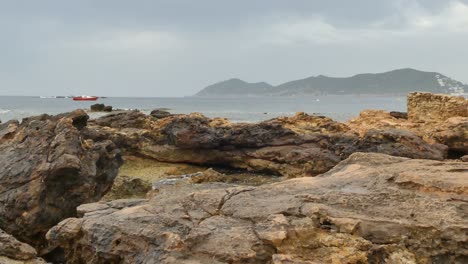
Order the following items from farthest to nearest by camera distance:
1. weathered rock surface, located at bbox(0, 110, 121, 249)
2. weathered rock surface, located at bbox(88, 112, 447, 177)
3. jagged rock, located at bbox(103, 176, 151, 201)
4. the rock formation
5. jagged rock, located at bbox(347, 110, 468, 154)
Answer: the rock formation < jagged rock, located at bbox(347, 110, 468, 154) < weathered rock surface, located at bbox(88, 112, 447, 177) < jagged rock, located at bbox(103, 176, 151, 201) < weathered rock surface, located at bbox(0, 110, 121, 249)

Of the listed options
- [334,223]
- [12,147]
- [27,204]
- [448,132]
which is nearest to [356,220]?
[334,223]

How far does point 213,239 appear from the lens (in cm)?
743

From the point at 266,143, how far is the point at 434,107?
1154cm

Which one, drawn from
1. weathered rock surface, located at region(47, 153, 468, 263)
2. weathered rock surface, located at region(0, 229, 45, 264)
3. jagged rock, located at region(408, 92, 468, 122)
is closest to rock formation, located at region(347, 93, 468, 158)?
jagged rock, located at region(408, 92, 468, 122)

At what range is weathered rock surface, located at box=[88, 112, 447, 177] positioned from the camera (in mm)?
22516

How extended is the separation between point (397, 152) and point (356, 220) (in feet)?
50.2

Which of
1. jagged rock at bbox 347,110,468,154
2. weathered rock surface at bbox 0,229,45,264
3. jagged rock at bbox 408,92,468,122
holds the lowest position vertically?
weathered rock surface at bbox 0,229,45,264

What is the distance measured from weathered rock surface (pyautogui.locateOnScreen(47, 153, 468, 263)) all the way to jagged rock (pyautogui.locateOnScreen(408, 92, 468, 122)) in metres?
21.2

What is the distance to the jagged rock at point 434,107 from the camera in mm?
28141

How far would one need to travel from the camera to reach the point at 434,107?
2948 centimetres

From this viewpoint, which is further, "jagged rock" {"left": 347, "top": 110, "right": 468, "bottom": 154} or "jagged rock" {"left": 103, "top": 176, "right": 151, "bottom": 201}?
"jagged rock" {"left": 347, "top": 110, "right": 468, "bottom": 154}

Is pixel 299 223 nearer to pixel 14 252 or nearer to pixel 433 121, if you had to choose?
pixel 14 252

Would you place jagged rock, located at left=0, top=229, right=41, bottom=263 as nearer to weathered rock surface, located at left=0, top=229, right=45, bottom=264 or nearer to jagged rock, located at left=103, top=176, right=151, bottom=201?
weathered rock surface, located at left=0, top=229, right=45, bottom=264

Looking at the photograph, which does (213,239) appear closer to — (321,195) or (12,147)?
(321,195)
